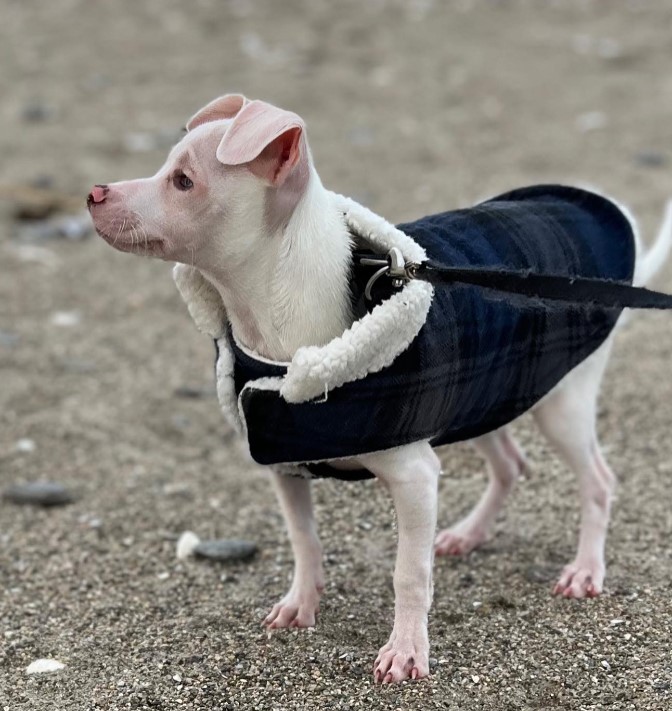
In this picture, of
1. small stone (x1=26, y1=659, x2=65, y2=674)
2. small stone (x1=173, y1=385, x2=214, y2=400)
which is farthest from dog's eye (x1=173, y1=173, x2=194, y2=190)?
small stone (x1=173, y1=385, x2=214, y2=400)

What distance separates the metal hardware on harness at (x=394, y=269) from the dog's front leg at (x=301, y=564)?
0.69 m

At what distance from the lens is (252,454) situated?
108 inches

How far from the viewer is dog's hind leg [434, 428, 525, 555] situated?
360 centimetres

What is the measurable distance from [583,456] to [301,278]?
115 cm

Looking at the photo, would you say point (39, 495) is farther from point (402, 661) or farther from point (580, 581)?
point (580, 581)

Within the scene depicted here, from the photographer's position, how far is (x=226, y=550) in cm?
365

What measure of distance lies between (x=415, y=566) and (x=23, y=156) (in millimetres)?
5926

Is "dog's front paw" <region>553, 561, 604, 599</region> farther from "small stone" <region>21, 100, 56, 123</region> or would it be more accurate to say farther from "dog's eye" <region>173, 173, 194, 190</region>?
"small stone" <region>21, 100, 56, 123</region>

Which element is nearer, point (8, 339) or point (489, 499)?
point (489, 499)

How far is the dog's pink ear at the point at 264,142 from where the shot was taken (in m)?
2.42

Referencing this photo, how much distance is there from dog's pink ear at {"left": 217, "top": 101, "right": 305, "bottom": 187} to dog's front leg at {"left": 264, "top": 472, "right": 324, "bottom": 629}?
35.9 inches

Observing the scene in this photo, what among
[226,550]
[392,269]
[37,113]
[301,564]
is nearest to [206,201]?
[392,269]

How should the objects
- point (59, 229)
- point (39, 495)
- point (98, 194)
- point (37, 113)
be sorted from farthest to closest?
point (37, 113) < point (59, 229) < point (39, 495) < point (98, 194)

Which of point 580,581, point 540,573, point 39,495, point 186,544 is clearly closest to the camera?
point 580,581
